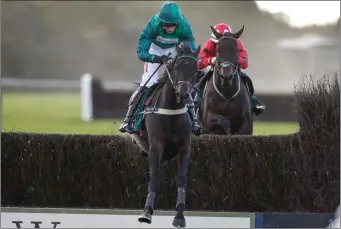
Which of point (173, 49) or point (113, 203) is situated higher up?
point (173, 49)

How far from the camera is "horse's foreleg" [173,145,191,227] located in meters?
4.66

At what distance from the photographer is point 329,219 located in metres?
5.04

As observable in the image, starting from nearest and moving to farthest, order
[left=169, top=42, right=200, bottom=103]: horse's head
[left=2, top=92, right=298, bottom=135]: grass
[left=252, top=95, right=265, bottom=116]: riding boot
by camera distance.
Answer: [left=169, top=42, right=200, bottom=103]: horse's head < [left=252, top=95, right=265, bottom=116]: riding boot < [left=2, top=92, right=298, bottom=135]: grass

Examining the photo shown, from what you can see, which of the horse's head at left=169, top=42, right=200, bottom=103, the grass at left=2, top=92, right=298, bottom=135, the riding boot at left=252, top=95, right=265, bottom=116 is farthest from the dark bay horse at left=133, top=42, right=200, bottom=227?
the grass at left=2, top=92, right=298, bottom=135

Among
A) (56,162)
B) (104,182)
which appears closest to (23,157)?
(56,162)

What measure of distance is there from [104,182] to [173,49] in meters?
1.14

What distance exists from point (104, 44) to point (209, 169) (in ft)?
50.5

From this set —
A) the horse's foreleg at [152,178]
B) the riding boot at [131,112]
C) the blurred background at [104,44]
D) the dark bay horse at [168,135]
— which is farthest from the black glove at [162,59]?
the blurred background at [104,44]

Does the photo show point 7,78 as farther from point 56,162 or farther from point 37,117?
point 56,162

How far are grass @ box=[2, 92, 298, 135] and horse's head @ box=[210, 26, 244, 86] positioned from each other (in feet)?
19.1

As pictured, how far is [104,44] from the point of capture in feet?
67.0

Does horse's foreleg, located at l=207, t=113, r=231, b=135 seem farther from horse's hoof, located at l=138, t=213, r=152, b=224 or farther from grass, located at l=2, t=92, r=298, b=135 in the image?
grass, located at l=2, t=92, r=298, b=135

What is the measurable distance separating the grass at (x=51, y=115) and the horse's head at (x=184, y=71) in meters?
7.02

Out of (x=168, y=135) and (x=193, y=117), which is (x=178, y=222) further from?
(x=193, y=117)
